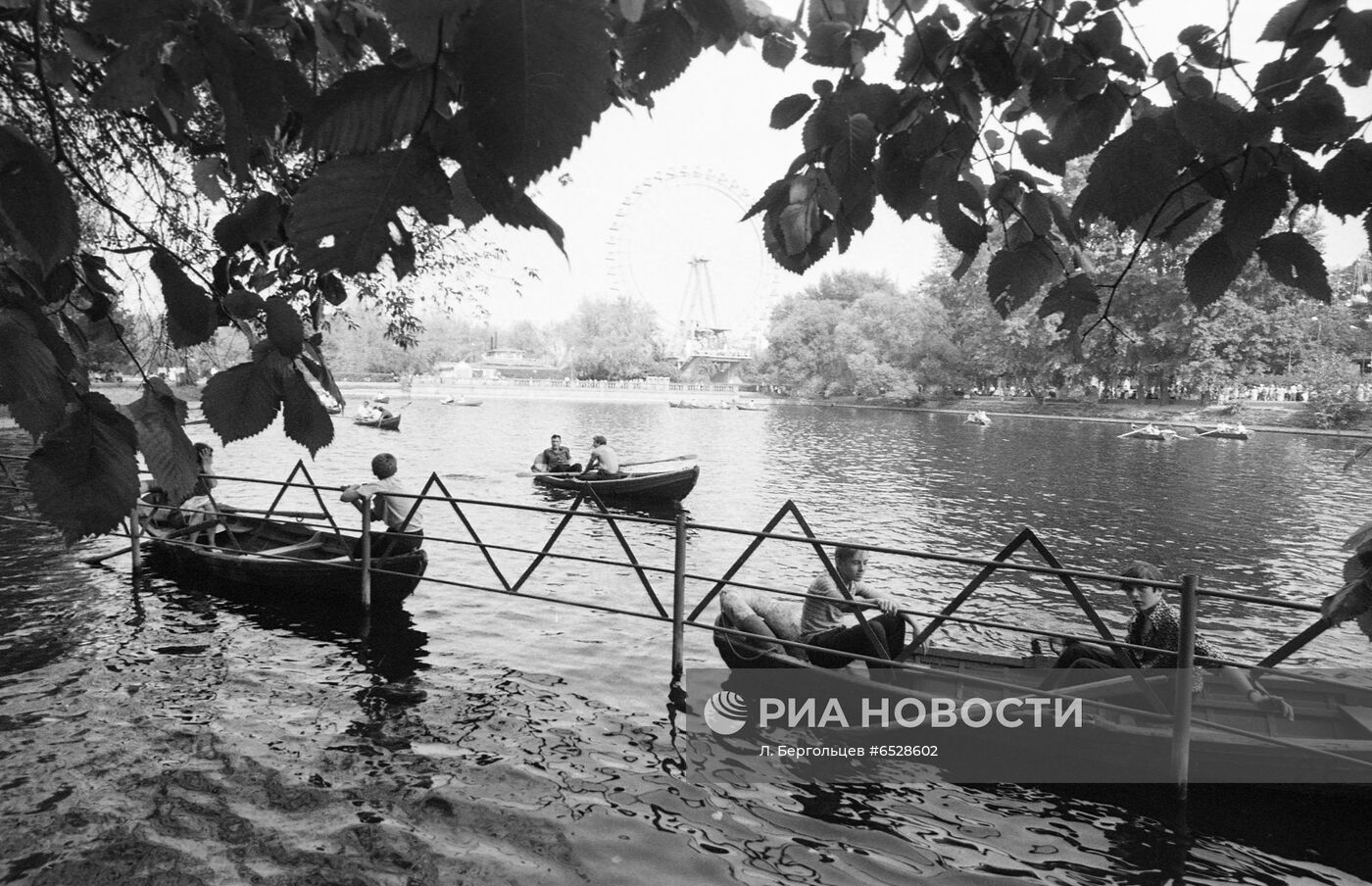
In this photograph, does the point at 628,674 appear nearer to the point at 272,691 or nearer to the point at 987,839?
the point at 272,691

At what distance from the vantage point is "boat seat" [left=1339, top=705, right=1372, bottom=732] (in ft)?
19.3

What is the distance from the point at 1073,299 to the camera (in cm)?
159

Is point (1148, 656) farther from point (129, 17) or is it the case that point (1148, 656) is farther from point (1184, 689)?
point (129, 17)

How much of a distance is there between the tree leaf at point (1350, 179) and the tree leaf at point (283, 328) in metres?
1.43

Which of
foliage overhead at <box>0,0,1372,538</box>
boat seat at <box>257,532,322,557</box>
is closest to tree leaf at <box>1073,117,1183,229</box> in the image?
foliage overhead at <box>0,0,1372,538</box>

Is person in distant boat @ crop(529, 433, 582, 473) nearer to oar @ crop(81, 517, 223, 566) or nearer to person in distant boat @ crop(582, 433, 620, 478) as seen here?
person in distant boat @ crop(582, 433, 620, 478)

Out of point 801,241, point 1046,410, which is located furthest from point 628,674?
point 1046,410

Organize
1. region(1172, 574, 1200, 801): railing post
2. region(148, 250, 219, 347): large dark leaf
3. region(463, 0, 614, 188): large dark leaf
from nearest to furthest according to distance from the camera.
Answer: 1. region(463, 0, 614, 188): large dark leaf
2. region(148, 250, 219, 347): large dark leaf
3. region(1172, 574, 1200, 801): railing post

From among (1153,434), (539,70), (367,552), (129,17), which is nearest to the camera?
(539,70)

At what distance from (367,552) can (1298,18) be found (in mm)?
9700

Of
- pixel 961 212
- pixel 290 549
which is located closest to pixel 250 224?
pixel 961 212

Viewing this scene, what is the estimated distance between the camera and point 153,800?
5.47 m

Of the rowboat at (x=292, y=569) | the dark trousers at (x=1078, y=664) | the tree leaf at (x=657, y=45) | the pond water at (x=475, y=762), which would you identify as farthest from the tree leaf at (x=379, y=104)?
the rowboat at (x=292, y=569)

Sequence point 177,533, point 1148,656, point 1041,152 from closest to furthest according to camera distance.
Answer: point 1041,152 < point 1148,656 < point 177,533
